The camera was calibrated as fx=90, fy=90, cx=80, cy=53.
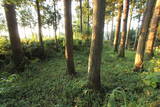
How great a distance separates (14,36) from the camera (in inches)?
169

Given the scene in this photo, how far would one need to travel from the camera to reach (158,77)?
261cm

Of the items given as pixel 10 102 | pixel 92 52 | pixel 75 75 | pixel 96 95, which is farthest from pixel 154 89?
pixel 10 102

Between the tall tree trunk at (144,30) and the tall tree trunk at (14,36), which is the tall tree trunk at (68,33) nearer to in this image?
the tall tree trunk at (14,36)

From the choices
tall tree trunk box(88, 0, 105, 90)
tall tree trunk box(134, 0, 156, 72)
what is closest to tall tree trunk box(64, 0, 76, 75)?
tall tree trunk box(88, 0, 105, 90)

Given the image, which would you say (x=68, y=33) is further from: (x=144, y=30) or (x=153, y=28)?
(x=153, y=28)

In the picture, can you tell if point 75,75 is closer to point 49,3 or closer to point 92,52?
point 92,52

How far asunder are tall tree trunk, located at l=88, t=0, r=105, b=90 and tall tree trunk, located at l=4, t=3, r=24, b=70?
3.77 meters

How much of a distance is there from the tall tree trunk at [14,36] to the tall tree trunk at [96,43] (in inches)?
149

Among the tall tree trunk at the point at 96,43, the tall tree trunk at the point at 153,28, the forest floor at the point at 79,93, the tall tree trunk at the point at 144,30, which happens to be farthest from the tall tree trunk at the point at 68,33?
the tall tree trunk at the point at 153,28

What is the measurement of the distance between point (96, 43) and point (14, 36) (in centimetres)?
405

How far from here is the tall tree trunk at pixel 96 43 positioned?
238cm

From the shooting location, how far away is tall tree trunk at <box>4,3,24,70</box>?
13.4 ft

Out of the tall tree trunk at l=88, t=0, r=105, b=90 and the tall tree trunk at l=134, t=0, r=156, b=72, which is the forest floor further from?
the tall tree trunk at l=134, t=0, r=156, b=72

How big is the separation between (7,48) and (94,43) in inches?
203
